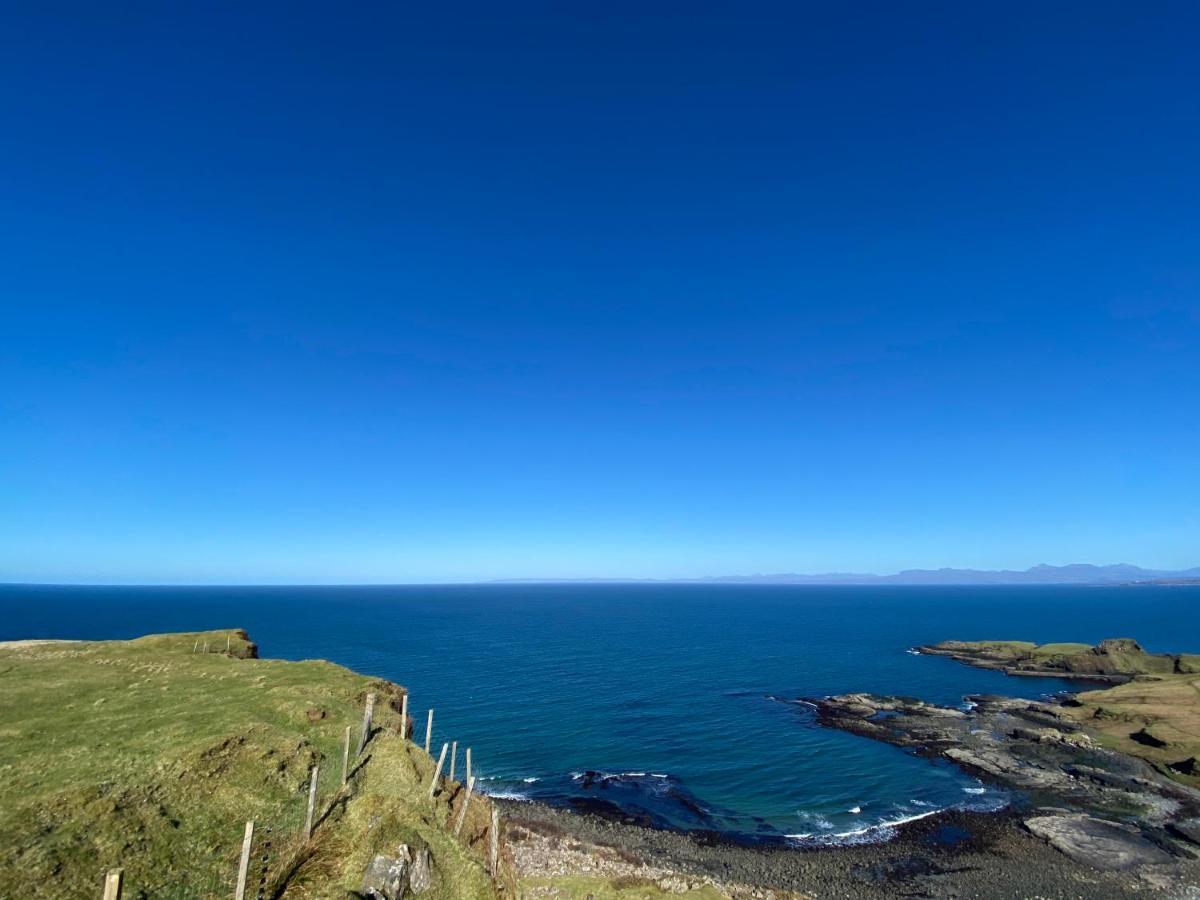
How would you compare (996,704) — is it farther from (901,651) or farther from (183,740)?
(183,740)

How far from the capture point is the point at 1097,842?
45.9 m

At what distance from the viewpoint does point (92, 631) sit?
15988cm

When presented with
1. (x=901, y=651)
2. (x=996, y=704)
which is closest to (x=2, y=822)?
(x=996, y=704)

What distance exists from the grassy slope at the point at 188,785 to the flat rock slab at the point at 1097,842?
4651 centimetres

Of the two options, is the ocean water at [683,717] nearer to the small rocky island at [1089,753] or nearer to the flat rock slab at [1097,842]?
the small rocky island at [1089,753]

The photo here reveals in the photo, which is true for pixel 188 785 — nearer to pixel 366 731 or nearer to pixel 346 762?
pixel 346 762

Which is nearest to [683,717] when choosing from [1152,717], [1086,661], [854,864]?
[854,864]

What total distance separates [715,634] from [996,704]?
331 feet

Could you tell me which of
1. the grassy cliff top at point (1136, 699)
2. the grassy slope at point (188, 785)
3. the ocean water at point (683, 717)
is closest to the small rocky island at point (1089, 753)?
the grassy cliff top at point (1136, 699)

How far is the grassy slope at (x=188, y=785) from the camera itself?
62.5 ft

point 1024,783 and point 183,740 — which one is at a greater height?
point 183,740

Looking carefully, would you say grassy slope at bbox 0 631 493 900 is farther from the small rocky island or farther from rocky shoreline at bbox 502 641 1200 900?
the small rocky island

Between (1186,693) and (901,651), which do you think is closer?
(1186,693)

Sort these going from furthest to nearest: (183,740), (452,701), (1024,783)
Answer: (452,701), (1024,783), (183,740)
